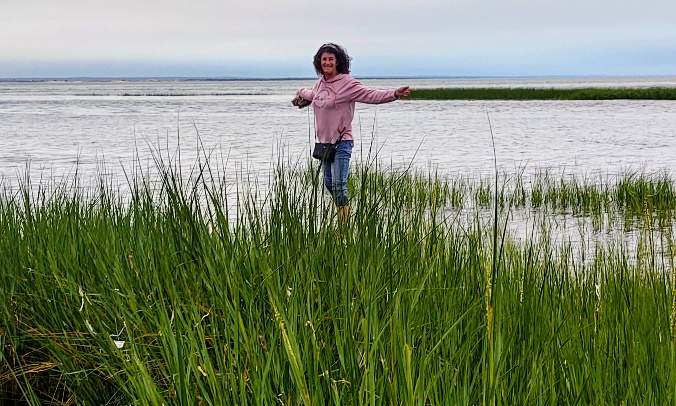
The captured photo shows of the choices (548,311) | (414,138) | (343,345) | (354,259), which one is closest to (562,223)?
(548,311)

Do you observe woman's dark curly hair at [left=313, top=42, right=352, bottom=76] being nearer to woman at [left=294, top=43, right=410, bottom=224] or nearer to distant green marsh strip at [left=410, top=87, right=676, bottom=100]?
woman at [left=294, top=43, right=410, bottom=224]

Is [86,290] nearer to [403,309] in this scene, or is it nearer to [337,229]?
[337,229]

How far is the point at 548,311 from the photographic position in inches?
145

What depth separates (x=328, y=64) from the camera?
847 cm

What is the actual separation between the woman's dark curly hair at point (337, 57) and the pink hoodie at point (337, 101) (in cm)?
9

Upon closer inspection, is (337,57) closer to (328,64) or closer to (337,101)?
(328,64)

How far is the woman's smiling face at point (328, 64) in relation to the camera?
27.8 ft

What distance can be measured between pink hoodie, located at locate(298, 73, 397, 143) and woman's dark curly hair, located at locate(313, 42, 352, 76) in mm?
90

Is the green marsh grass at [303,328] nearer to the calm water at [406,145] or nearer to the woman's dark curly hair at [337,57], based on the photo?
the woman's dark curly hair at [337,57]

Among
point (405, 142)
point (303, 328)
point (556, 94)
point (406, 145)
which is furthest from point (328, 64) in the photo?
point (556, 94)

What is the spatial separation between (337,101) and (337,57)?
480 mm

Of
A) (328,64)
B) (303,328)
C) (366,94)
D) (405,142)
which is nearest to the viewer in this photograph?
(303,328)

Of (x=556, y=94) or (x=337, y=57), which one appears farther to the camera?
(x=556, y=94)

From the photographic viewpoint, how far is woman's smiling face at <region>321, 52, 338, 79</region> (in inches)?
333
